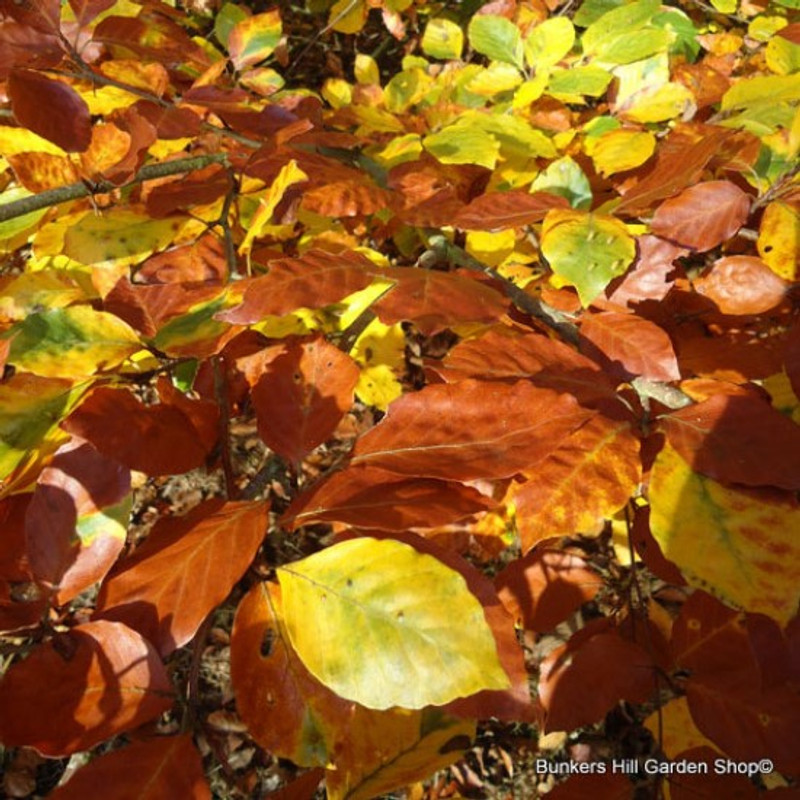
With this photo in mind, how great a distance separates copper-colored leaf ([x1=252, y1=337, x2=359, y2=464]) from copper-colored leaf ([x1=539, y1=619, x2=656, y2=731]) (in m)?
0.42

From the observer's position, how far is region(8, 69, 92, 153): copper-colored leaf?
0.67 meters

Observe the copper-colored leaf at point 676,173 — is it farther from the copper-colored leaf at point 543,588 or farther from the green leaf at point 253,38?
the green leaf at point 253,38

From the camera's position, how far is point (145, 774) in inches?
18.5

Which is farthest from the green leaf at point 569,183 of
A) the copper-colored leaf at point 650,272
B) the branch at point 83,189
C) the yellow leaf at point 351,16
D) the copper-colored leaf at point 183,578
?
the yellow leaf at point 351,16

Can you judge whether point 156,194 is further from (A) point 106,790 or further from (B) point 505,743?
(B) point 505,743

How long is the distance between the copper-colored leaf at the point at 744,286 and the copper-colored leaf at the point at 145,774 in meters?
0.73

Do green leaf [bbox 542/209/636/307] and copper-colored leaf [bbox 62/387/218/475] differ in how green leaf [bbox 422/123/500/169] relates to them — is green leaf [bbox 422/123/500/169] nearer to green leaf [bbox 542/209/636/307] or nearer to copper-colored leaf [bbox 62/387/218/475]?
green leaf [bbox 542/209/636/307]

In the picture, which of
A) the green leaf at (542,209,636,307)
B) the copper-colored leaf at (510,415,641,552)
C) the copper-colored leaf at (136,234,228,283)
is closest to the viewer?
the copper-colored leaf at (510,415,641,552)

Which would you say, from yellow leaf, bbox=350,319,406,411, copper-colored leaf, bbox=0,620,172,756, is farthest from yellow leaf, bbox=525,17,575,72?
copper-colored leaf, bbox=0,620,172,756

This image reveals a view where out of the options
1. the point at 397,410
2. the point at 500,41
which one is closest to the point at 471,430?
the point at 397,410

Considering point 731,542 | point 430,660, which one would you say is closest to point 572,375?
point 731,542

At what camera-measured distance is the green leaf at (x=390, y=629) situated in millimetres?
383

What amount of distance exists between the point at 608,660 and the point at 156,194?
2.53 feet

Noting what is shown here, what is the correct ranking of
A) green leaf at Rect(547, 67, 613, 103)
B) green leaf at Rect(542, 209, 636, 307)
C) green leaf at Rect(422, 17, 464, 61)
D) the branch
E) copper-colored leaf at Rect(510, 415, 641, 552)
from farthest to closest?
green leaf at Rect(422, 17, 464, 61), green leaf at Rect(547, 67, 613, 103), the branch, green leaf at Rect(542, 209, 636, 307), copper-colored leaf at Rect(510, 415, 641, 552)
